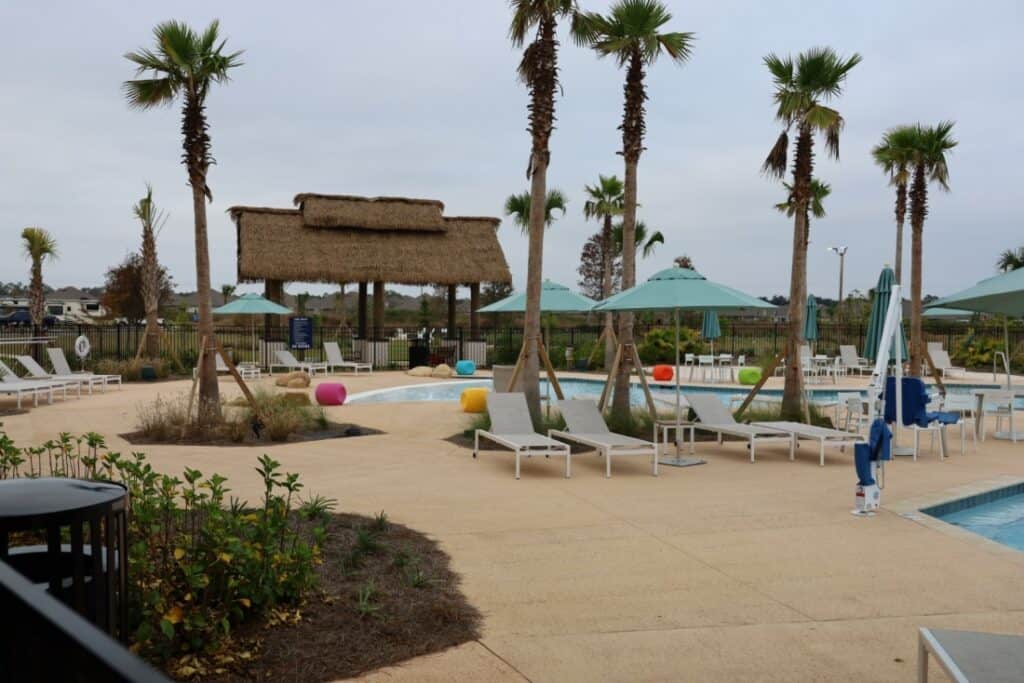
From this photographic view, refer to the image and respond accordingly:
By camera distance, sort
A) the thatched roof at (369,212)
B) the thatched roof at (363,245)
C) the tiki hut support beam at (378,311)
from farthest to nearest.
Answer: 1. the thatched roof at (369,212)
2. the tiki hut support beam at (378,311)
3. the thatched roof at (363,245)

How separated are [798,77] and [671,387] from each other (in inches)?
354

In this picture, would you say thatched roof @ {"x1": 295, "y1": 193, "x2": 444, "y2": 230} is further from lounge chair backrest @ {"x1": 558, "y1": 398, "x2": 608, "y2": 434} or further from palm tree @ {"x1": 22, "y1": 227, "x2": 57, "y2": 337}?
lounge chair backrest @ {"x1": 558, "y1": 398, "x2": 608, "y2": 434}

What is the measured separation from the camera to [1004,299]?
5.27 m

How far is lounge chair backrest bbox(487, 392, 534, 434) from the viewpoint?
31.2 ft

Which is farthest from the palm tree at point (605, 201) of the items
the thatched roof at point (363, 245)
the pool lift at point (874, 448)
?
the pool lift at point (874, 448)

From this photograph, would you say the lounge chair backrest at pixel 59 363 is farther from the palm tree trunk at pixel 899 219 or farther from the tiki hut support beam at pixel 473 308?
the palm tree trunk at pixel 899 219

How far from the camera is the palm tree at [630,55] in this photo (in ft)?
38.1

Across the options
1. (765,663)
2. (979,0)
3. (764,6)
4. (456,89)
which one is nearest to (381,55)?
(456,89)

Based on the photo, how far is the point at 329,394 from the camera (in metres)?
14.5

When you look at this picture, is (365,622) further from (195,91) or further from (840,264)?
(840,264)

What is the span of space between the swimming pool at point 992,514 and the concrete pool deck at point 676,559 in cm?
26

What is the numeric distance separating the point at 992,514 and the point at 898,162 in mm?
13614

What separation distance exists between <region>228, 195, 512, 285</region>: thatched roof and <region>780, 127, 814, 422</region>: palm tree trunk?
14679 millimetres

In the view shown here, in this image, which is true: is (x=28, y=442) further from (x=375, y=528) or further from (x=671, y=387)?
(x=671, y=387)
